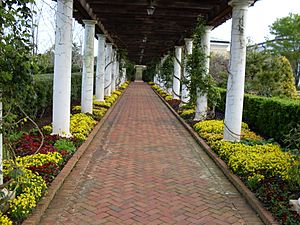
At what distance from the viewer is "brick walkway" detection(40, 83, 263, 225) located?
3975 mm

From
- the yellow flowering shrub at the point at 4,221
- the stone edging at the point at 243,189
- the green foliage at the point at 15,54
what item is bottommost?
the stone edging at the point at 243,189

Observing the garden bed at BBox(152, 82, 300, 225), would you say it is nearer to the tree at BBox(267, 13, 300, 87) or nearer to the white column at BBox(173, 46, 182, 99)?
the white column at BBox(173, 46, 182, 99)

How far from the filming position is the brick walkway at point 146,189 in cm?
397

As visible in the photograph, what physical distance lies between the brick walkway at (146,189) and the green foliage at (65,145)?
27cm

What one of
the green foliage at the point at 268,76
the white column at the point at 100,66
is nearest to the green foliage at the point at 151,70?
the green foliage at the point at 268,76

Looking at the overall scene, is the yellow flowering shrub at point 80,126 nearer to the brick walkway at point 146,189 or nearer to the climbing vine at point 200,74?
the brick walkway at point 146,189

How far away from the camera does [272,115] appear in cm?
820

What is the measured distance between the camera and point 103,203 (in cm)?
431

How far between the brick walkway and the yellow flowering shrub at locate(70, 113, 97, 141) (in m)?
0.34

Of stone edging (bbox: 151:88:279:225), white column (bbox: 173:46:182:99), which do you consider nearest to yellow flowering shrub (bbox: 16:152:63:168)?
stone edging (bbox: 151:88:279:225)

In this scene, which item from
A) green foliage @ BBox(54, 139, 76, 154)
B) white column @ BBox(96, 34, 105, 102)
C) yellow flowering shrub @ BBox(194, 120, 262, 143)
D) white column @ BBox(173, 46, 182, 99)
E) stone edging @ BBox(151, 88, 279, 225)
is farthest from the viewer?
white column @ BBox(173, 46, 182, 99)

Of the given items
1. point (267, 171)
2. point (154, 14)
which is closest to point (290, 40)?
point (154, 14)

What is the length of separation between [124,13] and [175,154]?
5.00 m

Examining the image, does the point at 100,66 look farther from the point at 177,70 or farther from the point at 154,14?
the point at 154,14
